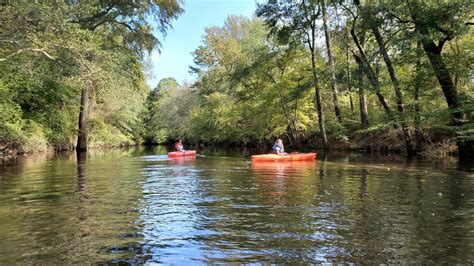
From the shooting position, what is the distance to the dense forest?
16.2m

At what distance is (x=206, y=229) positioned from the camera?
627 cm

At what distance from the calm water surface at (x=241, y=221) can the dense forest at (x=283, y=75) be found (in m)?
6.51

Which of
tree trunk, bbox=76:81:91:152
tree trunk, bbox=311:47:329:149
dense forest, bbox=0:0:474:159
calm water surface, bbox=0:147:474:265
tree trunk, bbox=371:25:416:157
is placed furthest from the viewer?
tree trunk, bbox=76:81:91:152

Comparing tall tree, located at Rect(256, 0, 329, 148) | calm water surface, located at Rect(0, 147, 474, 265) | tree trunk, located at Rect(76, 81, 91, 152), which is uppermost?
tall tree, located at Rect(256, 0, 329, 148)

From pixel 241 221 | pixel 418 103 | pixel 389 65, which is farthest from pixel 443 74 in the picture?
pixel 241 221

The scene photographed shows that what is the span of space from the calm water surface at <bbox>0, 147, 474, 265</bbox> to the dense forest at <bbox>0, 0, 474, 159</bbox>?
6508mm

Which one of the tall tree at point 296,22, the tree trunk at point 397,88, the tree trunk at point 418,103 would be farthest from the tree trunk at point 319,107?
the tree trunk at point 418,103

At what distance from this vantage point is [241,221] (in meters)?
6.71

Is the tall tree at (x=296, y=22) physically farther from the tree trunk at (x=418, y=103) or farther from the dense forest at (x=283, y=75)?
the tree trunk at (x=418, y=103)

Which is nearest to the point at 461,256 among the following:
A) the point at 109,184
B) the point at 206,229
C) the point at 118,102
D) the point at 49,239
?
the point at 206,229

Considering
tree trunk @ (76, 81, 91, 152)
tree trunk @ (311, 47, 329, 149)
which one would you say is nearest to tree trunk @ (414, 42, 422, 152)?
tree trunk @ (311, 47, 329, 149)

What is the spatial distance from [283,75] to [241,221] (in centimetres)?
2586

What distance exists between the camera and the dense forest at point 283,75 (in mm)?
16188

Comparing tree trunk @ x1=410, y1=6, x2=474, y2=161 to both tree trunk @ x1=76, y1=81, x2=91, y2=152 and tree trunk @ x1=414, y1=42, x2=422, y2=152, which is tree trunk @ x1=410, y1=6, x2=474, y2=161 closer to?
tree trunk @ x1=414, y1=42, x2=422, y2=152
